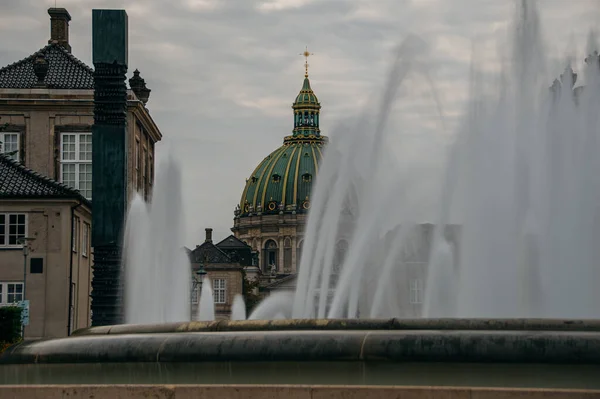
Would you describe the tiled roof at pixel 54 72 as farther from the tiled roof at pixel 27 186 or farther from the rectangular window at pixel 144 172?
the tiled roof at pixel 27 186

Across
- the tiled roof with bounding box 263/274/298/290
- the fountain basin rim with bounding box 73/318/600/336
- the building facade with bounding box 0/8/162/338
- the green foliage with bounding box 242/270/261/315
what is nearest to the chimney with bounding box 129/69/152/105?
the building facade with bounding box 0/8/162/338

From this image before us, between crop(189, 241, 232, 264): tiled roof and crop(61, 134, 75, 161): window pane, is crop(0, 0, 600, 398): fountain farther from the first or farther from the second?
crop(189, 241, 232, 264): tiled roof

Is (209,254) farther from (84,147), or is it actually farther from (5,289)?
(5,289)

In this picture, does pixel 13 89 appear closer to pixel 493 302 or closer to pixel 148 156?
pixel 148 156

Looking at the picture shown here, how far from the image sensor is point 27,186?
168ft

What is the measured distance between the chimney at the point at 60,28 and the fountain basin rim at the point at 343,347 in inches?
1895

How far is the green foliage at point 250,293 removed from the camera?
169387 millimetres

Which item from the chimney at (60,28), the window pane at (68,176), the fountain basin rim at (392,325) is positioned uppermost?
the chimney at (60,28)

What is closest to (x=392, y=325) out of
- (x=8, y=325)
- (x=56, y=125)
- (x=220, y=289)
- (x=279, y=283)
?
(x=8, y=325)

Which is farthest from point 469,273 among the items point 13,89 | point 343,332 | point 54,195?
point 13,89

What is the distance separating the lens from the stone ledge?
15.2 meters

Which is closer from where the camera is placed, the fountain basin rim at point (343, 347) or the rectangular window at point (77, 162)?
the fountain basin rim at point (343, 347)

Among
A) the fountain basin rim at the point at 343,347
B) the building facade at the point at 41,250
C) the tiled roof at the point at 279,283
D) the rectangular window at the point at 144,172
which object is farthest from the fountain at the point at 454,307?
the tiled roof at the point at 279,283

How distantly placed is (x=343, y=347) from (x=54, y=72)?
47.5 m
